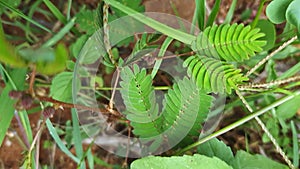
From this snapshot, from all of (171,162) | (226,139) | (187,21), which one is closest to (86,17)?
(187,21)

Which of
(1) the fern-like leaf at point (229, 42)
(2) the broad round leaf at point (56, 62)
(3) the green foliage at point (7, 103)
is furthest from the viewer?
(3) the green foliage at point (7, 103)

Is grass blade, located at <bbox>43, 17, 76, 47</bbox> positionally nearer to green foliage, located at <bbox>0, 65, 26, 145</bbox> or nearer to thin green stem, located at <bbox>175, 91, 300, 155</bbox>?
green foliage, located at <bbox>0, 65, 26, 145</bbox>

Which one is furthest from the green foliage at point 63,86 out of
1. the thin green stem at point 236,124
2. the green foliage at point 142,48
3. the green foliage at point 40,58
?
the green foliage at point 40,58

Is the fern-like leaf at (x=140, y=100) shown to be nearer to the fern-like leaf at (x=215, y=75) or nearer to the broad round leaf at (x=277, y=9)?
the fern-like leaf at (x=215, y=75)

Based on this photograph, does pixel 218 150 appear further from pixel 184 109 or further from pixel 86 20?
pixel 86 20

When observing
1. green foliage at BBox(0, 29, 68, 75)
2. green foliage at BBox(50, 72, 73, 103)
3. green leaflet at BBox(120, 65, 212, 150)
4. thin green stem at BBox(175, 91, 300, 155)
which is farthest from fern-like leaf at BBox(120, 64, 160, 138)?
green foliage at BBox(0, 29, 68, 75)

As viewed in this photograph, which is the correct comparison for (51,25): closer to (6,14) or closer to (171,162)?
(6,14)

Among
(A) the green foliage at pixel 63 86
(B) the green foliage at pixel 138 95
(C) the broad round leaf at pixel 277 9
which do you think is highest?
(A) the green foliage at pixel 63 86
